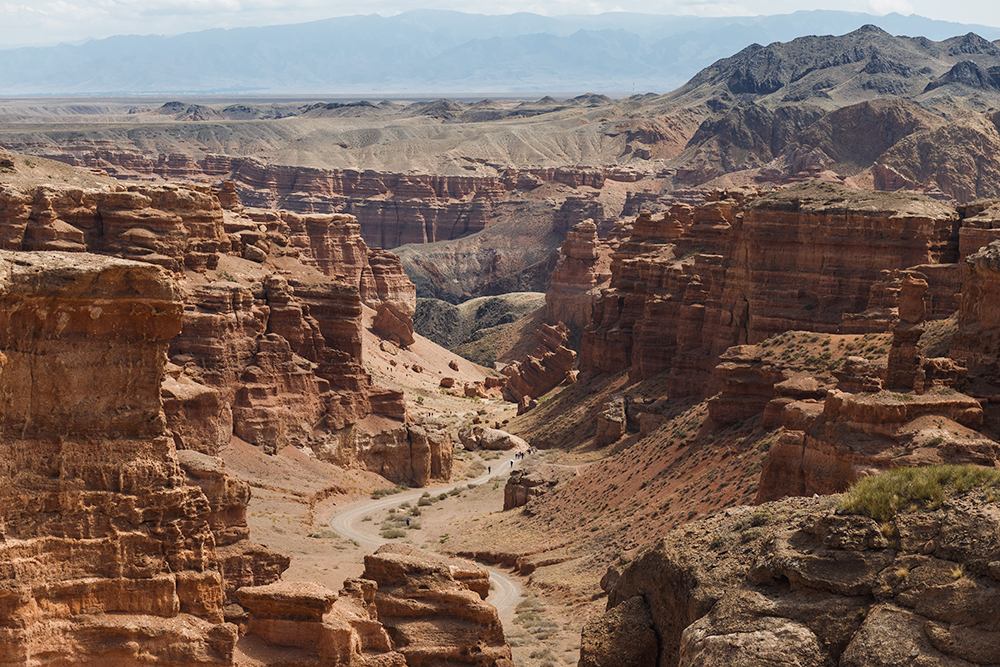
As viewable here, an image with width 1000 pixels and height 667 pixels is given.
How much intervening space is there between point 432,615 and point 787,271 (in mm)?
32118

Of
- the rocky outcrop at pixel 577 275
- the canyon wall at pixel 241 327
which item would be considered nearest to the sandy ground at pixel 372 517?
the canyon wall at pixel 241 327

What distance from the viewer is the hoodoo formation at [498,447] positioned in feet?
59.2

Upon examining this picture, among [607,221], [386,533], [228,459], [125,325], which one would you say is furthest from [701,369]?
[607,221]

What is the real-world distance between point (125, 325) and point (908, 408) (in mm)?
20047

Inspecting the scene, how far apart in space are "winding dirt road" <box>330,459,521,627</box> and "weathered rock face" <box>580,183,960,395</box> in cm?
1139

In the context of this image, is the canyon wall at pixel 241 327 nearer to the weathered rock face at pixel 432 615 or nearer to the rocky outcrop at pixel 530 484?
the rocky outcrop at pixel 530 484

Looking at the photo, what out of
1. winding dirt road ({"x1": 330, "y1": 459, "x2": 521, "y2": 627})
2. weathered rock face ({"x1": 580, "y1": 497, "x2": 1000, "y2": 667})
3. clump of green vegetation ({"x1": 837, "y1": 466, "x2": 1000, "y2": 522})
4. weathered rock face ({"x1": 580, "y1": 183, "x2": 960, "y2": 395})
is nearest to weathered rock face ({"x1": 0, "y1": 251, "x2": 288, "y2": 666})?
weathered rock face ({"x1": 580, "y1": 497, "x2": 1000, "y2": 667})

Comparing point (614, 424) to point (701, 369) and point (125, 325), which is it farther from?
point (125, 325)

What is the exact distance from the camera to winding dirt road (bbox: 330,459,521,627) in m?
40.7

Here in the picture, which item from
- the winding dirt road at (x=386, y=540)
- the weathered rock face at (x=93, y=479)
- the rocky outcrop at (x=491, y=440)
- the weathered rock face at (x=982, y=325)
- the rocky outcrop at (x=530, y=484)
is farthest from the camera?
the rocky outcrop at (x=491, y=440)

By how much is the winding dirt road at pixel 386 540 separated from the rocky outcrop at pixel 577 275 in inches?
1823

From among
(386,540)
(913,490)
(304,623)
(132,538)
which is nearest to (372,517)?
(386,540)

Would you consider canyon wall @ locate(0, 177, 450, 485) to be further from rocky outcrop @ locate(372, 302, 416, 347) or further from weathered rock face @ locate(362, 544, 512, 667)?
rocky outcrop @ locate(372, 302, 416, 347)

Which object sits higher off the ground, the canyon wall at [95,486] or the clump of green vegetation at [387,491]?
the canyon wall at [95,486]
